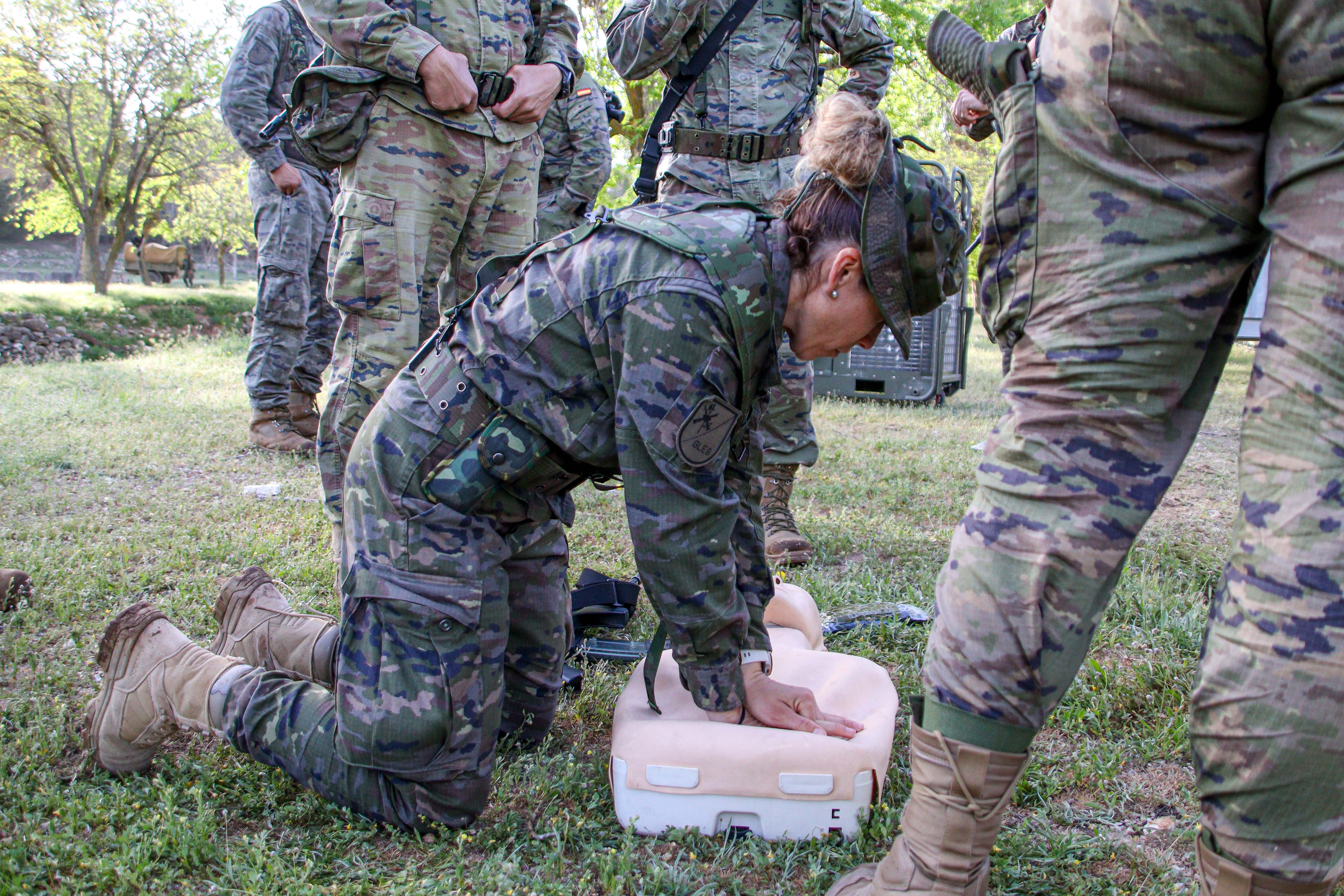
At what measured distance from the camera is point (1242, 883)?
1174 millimetres

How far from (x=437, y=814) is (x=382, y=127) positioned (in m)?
2.10

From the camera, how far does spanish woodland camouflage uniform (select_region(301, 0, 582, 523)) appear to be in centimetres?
289

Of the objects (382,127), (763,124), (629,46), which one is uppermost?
(629,46)

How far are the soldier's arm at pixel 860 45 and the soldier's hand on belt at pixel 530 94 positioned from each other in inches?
46.4

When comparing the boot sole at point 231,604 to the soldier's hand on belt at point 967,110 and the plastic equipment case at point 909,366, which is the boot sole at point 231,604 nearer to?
the soldier's hand on belt at point 967,110

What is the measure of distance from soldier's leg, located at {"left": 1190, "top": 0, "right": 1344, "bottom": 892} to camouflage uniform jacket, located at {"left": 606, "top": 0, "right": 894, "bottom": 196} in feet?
8.54

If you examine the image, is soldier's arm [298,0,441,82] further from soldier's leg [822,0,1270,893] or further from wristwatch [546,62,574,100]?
soldier's leg [822,0,1270,893]

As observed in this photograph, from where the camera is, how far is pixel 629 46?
3609 millimetres

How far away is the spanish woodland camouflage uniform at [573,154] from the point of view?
623cm

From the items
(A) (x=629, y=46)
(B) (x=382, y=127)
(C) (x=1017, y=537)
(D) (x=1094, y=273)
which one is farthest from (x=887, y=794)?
(A) (x=629, y=46)

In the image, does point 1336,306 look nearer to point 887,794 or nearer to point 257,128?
point 887,794

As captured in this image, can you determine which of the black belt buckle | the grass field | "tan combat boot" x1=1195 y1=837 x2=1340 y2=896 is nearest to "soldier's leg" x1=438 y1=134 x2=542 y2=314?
the black belt buckle

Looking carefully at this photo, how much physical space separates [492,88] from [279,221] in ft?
9.38

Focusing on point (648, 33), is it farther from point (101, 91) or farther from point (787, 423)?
point (101, 91)
